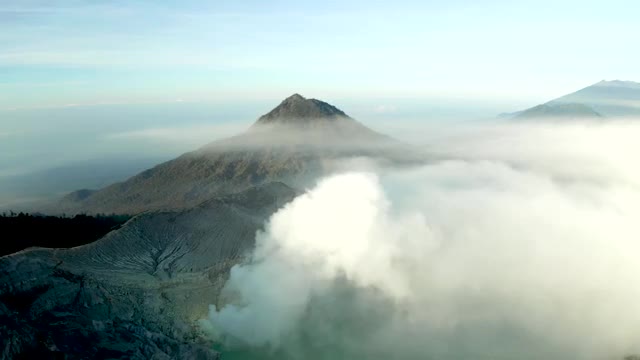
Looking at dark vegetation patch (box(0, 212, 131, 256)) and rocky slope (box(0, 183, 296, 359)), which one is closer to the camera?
rocky slope (box(0, 183, 296, 359))

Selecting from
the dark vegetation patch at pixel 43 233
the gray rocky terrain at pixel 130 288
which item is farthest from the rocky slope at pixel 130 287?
the dark vegetation patch at pixel 43 233

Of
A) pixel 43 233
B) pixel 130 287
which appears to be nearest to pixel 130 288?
pixel 130 287

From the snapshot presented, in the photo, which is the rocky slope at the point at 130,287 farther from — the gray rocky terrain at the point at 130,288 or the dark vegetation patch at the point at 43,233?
the dark vegetation patch at the point at 43,233

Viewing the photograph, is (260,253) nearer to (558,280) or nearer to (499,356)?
(499,356)

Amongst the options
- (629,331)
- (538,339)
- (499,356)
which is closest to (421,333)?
(499,356)

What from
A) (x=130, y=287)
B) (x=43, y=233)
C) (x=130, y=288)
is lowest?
(x=130, y=287)

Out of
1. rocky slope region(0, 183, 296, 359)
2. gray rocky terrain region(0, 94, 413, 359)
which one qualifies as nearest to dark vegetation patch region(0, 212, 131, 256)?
gray rocky terrain region(0, 94, 413, 359)

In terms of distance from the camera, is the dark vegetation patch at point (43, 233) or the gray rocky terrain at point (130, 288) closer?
the gray rocky terrain at point (130, 288)

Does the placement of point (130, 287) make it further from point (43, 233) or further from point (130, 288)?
point (43, 233)

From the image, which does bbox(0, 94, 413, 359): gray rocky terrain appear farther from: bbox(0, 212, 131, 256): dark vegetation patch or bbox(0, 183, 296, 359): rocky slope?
bbox(0, 212, 131, 256): dark vegetation patch

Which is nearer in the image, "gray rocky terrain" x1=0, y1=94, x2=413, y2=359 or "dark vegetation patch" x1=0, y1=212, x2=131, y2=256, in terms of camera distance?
"gray rocky terrain" x1=0, y1=94, x2=413, y2=359
